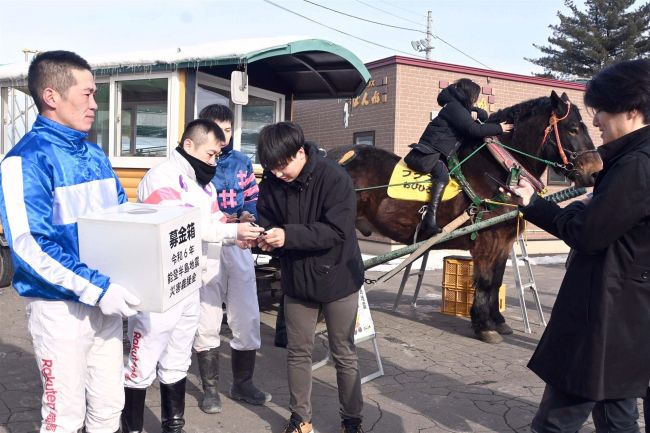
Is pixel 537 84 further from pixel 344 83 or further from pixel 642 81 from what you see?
pixel 642 81

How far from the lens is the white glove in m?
2.17

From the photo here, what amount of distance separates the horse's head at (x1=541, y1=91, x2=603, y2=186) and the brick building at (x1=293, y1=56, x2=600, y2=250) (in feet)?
17.1

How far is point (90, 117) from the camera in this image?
A: 2432 mm

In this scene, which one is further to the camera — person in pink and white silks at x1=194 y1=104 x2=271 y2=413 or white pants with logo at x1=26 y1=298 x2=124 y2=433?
person in pink and white silks at x1=194 y1=104 x2=271 y2=413

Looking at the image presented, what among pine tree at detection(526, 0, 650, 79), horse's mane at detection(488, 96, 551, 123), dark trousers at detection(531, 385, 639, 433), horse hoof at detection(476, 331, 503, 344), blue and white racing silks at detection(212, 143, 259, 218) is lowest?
horse hoof at detection(476, 331, 503, 344)

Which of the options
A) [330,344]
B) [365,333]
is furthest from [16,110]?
[330,344]

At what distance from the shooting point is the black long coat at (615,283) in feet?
6.46

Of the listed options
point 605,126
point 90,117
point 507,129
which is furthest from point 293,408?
point 507,129

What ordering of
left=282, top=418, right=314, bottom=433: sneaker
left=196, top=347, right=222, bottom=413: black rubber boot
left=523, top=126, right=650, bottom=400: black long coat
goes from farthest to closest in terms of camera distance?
left=196, top=347, right=222, bottom=413: black rubber boot
left=282, top=418, right=314, bottom=433: sneaker
left=523, top=126, right=650, bottom=400: black long coat

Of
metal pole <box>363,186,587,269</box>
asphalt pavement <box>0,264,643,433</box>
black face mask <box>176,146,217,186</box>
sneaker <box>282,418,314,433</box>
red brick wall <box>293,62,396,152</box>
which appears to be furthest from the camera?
red brick wall <box>293,62,396,152</box>

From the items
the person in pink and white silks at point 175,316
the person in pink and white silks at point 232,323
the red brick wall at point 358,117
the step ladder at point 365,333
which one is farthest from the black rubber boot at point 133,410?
the red brick wall at point 358,117

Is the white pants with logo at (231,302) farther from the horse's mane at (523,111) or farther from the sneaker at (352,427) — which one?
the horse's mane at (523,111)

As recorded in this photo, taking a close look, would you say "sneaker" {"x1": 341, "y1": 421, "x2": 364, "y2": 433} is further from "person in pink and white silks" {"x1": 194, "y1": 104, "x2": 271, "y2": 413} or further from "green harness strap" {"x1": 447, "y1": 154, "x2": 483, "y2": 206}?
"green harness strap" {"x1": 447, "y1": 154, "x2": 483, "y2": 206}

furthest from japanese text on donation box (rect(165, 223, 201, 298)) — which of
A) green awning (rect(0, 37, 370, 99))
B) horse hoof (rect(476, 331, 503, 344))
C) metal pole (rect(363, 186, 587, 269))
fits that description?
horse hoof (rect(476, 331, 503, 344))
